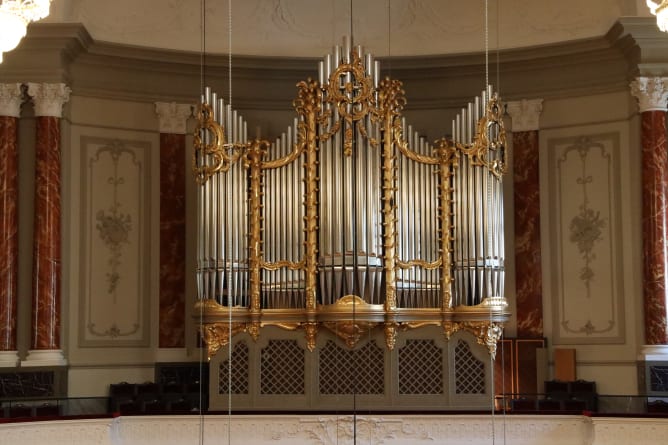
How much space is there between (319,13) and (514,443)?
684 centimetres

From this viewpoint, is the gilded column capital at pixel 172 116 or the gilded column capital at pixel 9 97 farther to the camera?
the gilded column capital at pixel 172 116

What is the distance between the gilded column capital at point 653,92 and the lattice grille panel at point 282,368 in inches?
213

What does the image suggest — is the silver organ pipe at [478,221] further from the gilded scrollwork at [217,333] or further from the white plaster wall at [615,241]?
the gilded scrollwork at [217,333]

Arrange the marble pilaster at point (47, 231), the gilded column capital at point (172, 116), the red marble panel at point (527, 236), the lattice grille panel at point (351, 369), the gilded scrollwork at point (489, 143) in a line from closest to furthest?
the lattice grille panel at point (351, 369)
the gilded scrollwork at point (489, 143)
the marble pilaster at point (47, 231)
the red marble panel at point (527, 236)
the gilded column capital at point (172, 116)

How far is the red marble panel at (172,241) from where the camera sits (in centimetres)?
1493

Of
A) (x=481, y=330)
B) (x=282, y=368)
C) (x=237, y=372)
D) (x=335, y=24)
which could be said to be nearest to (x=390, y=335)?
(x=481, y=330)

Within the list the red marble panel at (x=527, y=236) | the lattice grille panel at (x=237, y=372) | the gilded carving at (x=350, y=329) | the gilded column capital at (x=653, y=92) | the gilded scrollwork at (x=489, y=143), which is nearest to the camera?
the gilded carving at (x=350, y=329)

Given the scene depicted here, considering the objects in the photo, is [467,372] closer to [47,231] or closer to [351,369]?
[351,369]

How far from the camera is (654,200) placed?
45.6 feet

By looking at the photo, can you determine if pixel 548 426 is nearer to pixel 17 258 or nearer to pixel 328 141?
pixel 328 141

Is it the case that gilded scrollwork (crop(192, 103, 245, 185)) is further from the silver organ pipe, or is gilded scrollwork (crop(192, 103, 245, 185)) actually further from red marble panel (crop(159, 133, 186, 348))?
the silver organ pipe

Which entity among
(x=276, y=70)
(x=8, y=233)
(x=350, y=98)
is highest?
(x=276, y=70)

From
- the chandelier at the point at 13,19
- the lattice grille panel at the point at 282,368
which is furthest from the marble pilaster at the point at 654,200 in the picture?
the chandelier at the point at 13,19

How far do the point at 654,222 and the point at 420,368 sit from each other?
11.6ft
